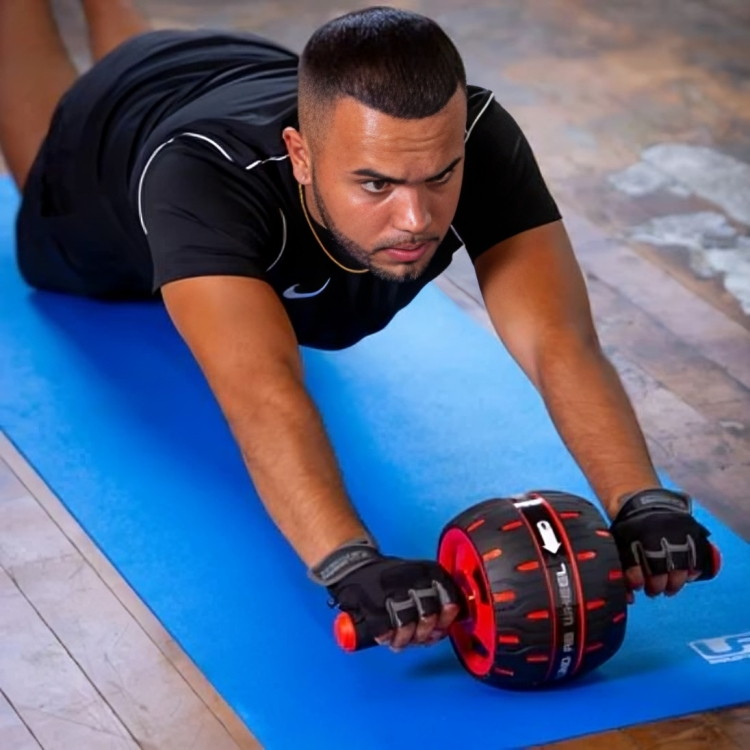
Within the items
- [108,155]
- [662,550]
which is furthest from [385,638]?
[108,155]

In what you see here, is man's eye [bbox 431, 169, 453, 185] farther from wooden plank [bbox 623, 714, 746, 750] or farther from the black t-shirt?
wooden plank [bbox 623, 714, 746, 750]

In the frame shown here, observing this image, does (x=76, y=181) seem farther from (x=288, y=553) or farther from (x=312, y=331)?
(x=288, y=553)

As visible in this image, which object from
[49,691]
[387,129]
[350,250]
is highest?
[387,129]

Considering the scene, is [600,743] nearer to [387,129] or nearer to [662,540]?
[662,540]

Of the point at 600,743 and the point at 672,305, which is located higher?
the point at 600,743

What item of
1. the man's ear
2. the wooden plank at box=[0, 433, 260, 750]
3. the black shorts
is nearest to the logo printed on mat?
the wooden plank at box=[0, 433, 260, 750]

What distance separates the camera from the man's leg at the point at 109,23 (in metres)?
3.34

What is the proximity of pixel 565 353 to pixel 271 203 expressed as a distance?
458mm

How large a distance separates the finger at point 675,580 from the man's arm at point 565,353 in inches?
5.4

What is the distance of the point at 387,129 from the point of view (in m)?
2.08

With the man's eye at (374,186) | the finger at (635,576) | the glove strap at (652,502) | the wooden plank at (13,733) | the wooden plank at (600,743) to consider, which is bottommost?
the wooden plank at (600,743)

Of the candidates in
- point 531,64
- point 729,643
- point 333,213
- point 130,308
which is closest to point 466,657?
point 729,643

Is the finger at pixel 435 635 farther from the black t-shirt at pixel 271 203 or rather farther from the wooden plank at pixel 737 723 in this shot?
the black t-shirt at pixel 271 203

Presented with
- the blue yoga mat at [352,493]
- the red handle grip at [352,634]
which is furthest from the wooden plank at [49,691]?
the red handle grip at [352,634]
